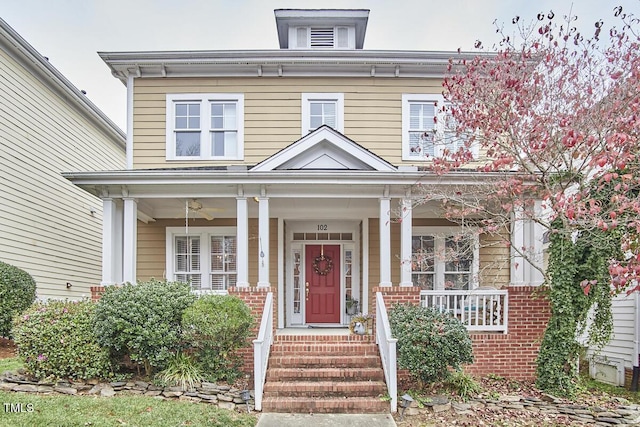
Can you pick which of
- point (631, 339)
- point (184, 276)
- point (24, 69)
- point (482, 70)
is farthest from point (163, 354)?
point (631, 339)

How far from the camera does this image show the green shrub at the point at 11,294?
841 centimetres

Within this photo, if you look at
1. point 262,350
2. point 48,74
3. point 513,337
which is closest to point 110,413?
point 262,350

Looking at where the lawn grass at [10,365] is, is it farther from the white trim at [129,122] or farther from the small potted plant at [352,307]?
the small potted plant at [352,307]

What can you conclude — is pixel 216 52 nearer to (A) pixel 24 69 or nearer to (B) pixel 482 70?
(A) pixel 24 69

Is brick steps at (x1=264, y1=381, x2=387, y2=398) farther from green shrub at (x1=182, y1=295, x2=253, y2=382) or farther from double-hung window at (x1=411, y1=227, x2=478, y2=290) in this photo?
double-hung window at (x1=411, y1=227, x2=478, y2=290)

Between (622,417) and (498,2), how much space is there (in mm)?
11241

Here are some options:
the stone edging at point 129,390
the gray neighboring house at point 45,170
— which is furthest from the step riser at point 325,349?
the gray neighboring house at point 45,170

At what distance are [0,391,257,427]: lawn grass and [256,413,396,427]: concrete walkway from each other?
253mm

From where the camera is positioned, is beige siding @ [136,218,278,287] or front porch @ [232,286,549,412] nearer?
front porch @ [232,286,549,412]

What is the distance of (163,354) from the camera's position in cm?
672

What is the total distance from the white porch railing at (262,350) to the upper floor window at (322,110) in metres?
4.52

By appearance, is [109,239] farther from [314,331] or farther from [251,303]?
[314,331]

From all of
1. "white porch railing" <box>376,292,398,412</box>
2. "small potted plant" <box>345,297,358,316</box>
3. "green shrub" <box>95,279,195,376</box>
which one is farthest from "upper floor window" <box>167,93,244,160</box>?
"white porch railing" <box>376,292,398,412</box>

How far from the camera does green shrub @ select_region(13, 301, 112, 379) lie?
667cm
